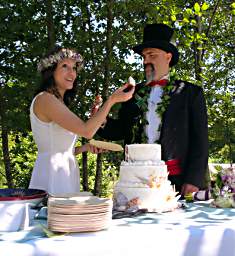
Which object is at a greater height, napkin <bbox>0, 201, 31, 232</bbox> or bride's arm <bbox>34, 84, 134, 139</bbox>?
bride's arm <bbox>34, 84, 134, 139</bbox>

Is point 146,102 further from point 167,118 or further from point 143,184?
point 143,184

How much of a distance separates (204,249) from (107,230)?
41 centimetres

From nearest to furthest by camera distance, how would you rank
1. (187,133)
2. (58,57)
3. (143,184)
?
(143,184) < (58,57) < (187,133)

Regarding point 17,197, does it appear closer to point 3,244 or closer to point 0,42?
point 3,244

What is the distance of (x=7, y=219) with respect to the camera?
1.65 m

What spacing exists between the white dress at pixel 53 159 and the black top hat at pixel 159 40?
0.88m

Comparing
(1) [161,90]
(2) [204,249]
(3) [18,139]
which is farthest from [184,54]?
(2) [204,249]

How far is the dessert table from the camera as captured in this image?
4.79 feet

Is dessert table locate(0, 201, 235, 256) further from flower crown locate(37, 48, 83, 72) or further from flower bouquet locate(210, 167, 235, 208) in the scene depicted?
flower crown locate(37, 48, 83, 72)

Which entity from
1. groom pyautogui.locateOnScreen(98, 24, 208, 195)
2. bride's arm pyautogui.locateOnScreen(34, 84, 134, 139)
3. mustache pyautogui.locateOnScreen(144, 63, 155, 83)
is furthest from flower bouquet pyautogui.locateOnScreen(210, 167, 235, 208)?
mustache pyautogui.locateOnScreen(144, 63, 155, 83)

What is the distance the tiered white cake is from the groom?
0.79 m

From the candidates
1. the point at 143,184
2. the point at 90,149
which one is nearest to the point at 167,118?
the point at 90,149

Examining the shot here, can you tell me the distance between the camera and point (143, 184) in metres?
2.11

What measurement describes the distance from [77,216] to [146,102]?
1.76 meters
